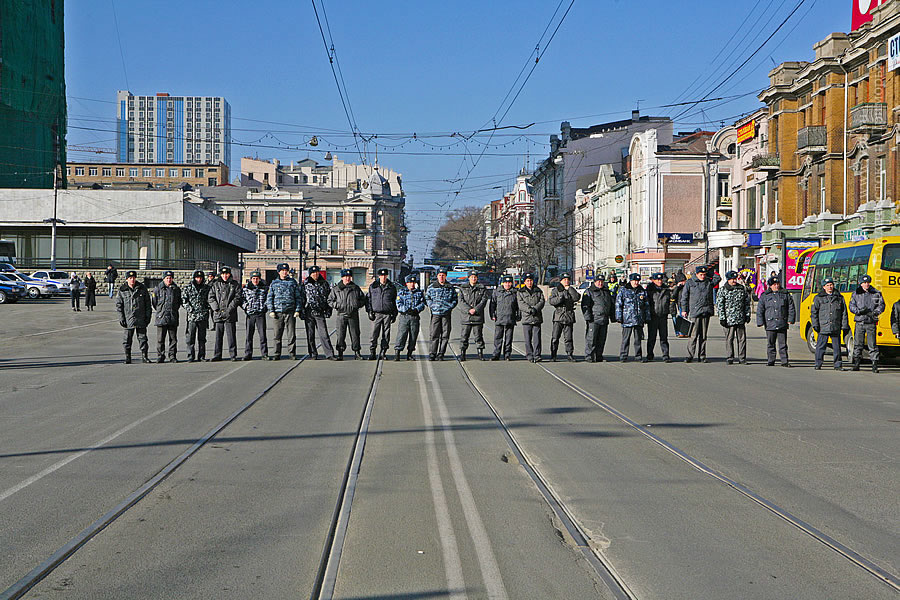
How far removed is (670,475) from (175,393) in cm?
756

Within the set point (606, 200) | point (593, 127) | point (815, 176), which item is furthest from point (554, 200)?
point (815, 176)

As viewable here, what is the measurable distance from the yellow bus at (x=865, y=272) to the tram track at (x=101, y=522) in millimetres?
12976

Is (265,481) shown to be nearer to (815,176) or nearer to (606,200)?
(815,176)

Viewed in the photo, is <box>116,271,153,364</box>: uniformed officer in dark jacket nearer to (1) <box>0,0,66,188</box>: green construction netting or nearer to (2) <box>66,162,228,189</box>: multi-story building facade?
(1) <box>0,0,66,188</box>: green construction netting

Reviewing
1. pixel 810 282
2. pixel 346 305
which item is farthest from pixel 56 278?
pixel 810 282

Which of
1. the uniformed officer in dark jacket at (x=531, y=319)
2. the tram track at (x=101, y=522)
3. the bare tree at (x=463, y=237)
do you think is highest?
the bare tree at (x=463, y=237)

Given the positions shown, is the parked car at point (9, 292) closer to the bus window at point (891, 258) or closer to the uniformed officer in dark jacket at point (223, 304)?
the uniformed officer in dark jacket at point (223, 304)

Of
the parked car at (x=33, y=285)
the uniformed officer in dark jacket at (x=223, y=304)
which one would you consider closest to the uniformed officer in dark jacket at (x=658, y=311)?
the uniformed officer in dark jacket at (x=223, y=304)

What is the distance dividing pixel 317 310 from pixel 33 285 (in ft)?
136

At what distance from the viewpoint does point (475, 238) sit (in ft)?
359

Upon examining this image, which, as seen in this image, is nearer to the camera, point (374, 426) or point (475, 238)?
point (374, 426)

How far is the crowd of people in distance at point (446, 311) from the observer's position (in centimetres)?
1817


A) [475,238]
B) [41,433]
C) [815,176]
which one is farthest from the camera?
[475,238]

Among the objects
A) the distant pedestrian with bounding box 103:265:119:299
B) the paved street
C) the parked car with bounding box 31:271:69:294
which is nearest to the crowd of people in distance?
the paved street
